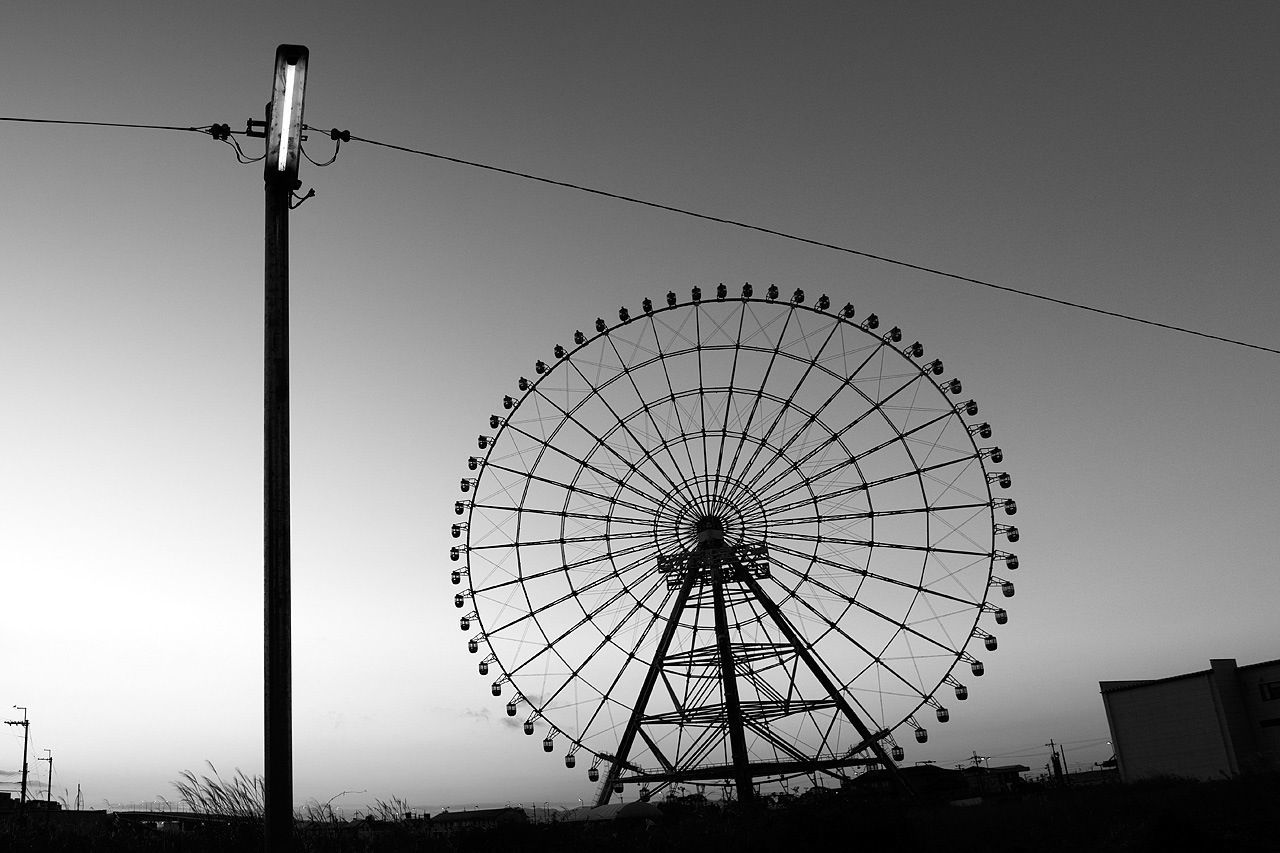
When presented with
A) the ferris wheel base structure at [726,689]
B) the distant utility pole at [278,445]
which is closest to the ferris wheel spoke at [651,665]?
the ferris wheel base structure at [726,689]

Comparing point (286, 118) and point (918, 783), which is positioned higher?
point (286, 118)

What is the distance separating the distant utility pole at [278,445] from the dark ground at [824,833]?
18.0ft

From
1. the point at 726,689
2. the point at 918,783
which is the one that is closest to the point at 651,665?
the point at 726,689

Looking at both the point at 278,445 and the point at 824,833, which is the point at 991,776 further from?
the point at 278,445

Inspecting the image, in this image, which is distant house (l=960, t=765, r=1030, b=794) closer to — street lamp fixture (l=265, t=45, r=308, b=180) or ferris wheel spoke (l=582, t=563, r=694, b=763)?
ferris wheel spoke (l=582, t=563, r=694, b=763)

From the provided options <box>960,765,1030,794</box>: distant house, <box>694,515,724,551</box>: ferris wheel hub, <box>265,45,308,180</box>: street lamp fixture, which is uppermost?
<box>694,515,724,551</box>: ferris wheel hub

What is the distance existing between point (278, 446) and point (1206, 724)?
4602 cm

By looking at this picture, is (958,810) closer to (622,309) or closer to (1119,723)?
(622,309)

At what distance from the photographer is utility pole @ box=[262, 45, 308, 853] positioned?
5117 millimetres

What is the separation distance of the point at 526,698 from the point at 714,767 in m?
5.53

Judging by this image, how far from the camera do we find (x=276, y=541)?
5223 millimetres

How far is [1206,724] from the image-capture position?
42219 mm

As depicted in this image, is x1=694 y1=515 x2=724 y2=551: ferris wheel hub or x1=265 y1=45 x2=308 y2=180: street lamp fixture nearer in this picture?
x1=265 y1=45 x2=308 y2=180: street lamp fixture

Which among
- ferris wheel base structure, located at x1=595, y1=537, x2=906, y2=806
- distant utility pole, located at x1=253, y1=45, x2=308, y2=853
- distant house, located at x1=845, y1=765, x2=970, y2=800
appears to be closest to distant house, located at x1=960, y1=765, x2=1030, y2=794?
distant house, located at x1=845, y1=765, x2=970, y2=800
